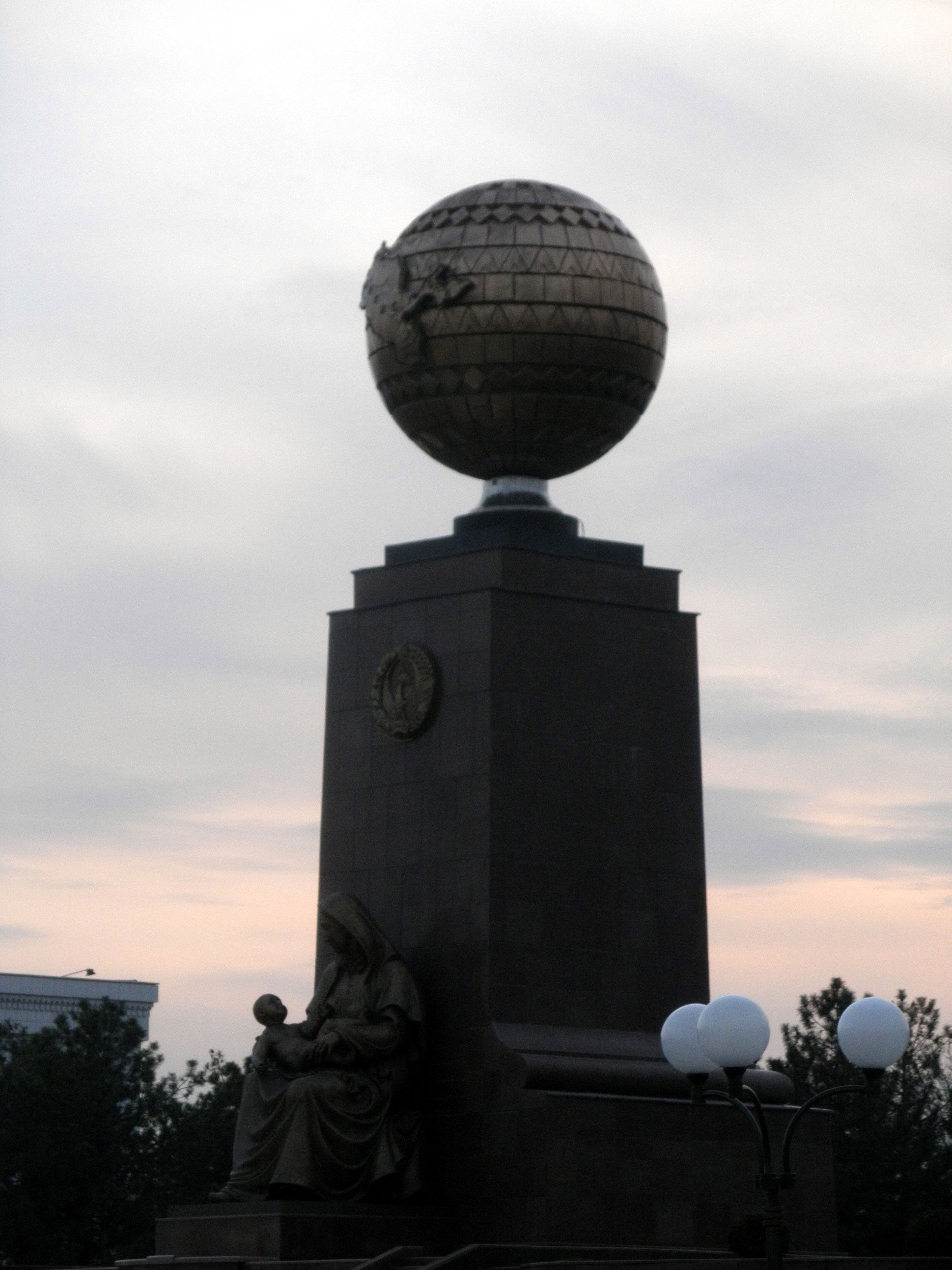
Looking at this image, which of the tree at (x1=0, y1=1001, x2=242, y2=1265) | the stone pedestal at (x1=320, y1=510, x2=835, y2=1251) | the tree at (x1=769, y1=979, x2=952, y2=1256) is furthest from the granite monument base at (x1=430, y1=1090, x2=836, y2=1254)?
the tree at (x1=0, y1=1001, x2=242, y2=1265)

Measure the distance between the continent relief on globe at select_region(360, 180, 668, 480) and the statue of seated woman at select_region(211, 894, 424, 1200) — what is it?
4.40 m

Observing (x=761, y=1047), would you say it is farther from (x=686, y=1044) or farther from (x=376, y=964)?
(x=376, y=964)

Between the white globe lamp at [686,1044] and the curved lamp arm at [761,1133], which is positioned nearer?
the curved lamp arm at [761,1133]

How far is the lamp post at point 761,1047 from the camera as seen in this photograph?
14.8m

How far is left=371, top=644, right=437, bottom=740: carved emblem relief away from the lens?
71.2 ft

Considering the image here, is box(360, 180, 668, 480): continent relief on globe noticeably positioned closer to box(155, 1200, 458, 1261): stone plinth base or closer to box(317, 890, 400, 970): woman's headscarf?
box(317, 890, 400, 970): woman's headscarf

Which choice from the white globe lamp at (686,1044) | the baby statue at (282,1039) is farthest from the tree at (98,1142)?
the white globe lamp at (686,1044)

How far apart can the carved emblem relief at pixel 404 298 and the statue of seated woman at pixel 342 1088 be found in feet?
15.8

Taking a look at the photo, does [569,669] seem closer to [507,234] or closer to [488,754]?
[488,754]

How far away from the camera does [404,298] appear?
2205 centimetres

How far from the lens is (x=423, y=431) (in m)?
22.5

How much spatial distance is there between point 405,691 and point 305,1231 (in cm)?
478

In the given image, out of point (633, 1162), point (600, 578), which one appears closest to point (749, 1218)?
point (633, 1162)

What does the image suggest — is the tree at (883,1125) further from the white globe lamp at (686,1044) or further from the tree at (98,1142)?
the white globe lamp at (686,1044)
